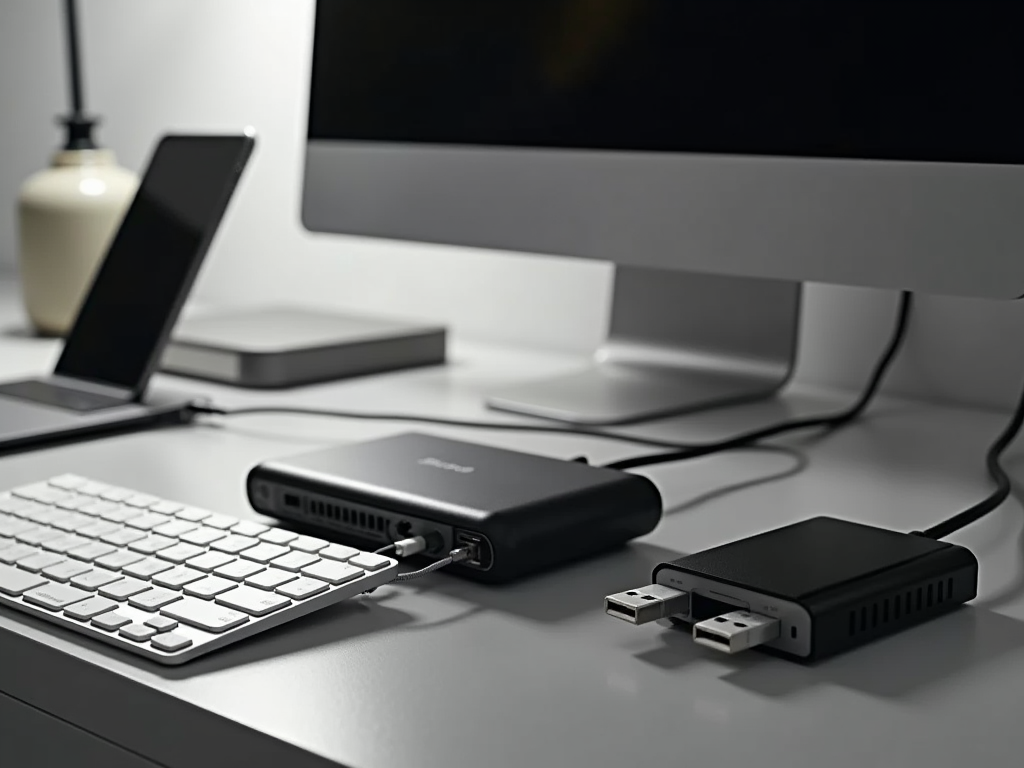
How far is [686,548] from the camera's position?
1.99 feet

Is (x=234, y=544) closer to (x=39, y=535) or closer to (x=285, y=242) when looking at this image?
(x=39, y=535)

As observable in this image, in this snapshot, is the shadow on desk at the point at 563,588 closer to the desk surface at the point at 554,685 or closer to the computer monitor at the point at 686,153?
the desk surface at the point at 554,685

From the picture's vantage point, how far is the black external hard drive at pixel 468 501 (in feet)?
1.81

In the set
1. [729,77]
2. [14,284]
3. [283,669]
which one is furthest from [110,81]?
[283,669]

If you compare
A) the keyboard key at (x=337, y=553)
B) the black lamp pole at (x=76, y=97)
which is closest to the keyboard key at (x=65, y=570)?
the keyboard key at (x=337, y=553)

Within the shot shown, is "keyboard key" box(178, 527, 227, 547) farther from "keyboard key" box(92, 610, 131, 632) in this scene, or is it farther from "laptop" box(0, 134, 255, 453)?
"laptop" box(0, 134, 255, 453)

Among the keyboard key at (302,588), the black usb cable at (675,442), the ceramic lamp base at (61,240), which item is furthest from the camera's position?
the ceramic lamp base at (61,240)

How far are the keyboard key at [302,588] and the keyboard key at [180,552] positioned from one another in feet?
0.19

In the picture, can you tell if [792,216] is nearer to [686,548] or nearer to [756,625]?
[686,548]

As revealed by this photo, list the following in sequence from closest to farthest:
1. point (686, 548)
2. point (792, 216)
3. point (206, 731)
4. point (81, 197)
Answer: point (206, 731)
point (686, 548)
point (792, 216)
point (81, 197)

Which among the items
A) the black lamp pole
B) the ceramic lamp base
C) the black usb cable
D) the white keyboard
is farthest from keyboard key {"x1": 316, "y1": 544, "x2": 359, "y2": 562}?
the black lamp pole

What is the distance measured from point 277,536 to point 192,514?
0.06m

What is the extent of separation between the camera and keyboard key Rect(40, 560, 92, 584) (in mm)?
531

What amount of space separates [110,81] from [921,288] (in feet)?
4.09
